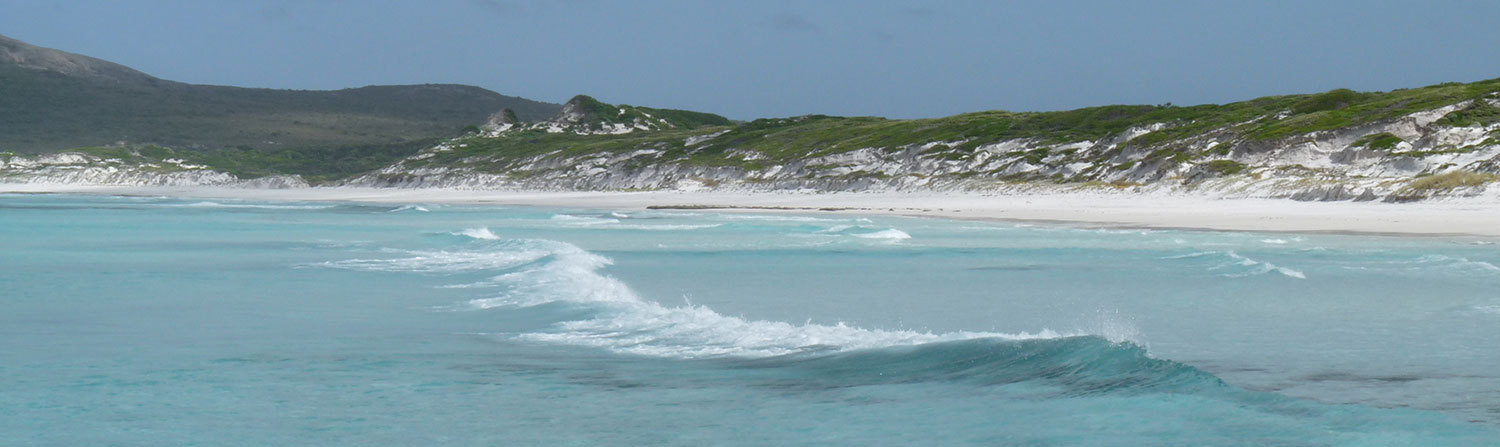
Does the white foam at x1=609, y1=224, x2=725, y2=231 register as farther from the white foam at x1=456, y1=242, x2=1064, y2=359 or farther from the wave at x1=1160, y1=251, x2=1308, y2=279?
the white foam at x1=456, y1=242, x2=1064, y2=359

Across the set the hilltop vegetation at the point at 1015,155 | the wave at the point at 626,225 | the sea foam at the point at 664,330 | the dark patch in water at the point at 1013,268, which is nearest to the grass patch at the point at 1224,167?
the hilltop vegetation at the point at 1015,155

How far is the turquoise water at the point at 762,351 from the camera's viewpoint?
777 centimetres

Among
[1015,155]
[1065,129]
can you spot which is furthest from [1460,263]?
[1065,129]

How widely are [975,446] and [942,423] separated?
0.69 metres

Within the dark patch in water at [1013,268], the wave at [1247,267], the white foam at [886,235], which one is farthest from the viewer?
the white foam at [886,235]

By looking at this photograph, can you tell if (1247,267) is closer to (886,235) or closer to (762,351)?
(762,351)

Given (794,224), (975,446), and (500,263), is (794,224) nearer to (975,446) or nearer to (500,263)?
(500,263)

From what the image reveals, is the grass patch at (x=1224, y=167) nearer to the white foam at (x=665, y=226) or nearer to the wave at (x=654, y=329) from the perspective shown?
the white foam at (x=665, y=226)

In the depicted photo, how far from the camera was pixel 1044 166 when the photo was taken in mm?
81250

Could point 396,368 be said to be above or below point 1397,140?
below

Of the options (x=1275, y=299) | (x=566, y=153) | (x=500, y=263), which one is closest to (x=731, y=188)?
(x=566, y=153)

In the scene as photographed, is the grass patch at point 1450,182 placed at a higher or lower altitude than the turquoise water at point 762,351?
higher

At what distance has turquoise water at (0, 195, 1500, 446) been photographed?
7.77 meters

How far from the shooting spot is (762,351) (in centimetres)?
1110
